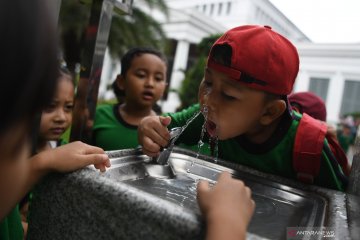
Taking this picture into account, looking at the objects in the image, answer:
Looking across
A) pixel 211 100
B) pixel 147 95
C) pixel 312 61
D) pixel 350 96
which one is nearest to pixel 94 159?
pixel 211 100

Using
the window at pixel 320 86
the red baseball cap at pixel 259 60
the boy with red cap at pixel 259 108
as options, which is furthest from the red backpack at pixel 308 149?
the window at pixel 320 86

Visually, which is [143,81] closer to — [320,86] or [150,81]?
[150,81]

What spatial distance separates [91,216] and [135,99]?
120cm

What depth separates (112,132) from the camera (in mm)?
1477

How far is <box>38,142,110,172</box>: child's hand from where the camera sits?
507 millimetres

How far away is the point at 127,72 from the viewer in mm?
1677

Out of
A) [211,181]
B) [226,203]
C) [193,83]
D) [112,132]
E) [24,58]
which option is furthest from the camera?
[193,83]

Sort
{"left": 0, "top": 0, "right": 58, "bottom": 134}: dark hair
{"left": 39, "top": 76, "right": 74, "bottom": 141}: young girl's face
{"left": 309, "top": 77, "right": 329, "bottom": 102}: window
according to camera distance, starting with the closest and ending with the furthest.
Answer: {"left": 0, "top": 0, "right": 58, "bottom": 134}: dark hair
{"left": 39, "top": 76, "right": 74, "bottom": 141}: young girl's face
{"left": 309, "top": 77, "right": 329, "bottom": 102}: window

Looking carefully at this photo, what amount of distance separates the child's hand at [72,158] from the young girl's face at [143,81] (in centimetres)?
102

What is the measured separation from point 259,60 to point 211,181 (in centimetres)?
30

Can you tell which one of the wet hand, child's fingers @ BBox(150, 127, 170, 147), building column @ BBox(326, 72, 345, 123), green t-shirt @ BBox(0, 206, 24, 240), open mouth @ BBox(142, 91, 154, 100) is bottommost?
green t-shirt @ BBox(0, 206, 24, 240)

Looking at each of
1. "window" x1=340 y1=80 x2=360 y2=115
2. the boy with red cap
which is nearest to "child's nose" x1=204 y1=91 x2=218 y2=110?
the boy with red cap

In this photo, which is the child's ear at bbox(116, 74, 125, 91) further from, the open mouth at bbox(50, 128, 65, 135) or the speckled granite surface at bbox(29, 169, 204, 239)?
the speckled granite surface at bbox(29, 169, 204, 239)

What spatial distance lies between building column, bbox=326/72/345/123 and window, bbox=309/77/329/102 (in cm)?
22
